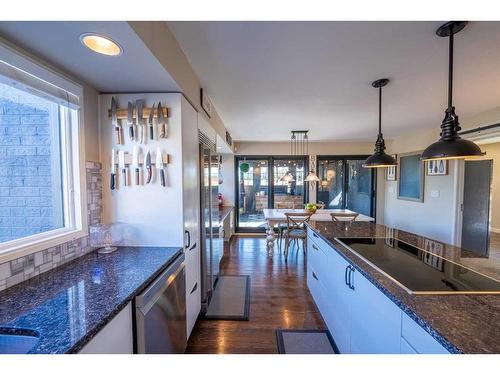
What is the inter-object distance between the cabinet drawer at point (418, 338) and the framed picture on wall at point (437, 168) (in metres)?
4.13

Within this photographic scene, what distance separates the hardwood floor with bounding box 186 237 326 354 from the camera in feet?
6.57

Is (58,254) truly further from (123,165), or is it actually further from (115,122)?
(115,122)

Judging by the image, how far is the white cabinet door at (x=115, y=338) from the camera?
86 cm

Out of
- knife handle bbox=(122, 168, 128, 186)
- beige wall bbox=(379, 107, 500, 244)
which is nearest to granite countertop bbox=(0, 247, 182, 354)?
knife handle bbox=(122, 168, 128, 186)

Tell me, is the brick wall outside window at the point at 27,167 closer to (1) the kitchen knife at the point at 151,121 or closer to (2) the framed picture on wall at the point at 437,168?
(1) the kitchen knife at the point at 151,121

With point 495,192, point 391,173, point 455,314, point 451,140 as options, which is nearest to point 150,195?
point 455,314

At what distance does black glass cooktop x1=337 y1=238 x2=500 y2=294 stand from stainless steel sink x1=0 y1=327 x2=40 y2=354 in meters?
1.55

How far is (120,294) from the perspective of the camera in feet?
3.56

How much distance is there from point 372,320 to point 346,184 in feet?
16.7

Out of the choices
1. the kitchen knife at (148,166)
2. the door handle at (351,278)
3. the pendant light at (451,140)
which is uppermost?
the pendant light at (451,140)

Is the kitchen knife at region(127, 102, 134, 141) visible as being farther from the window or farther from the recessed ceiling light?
the recessed ceiling light

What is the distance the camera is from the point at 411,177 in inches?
194

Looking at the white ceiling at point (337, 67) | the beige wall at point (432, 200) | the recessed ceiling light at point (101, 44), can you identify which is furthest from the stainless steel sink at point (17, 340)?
the beige wall at point (432, 200)
